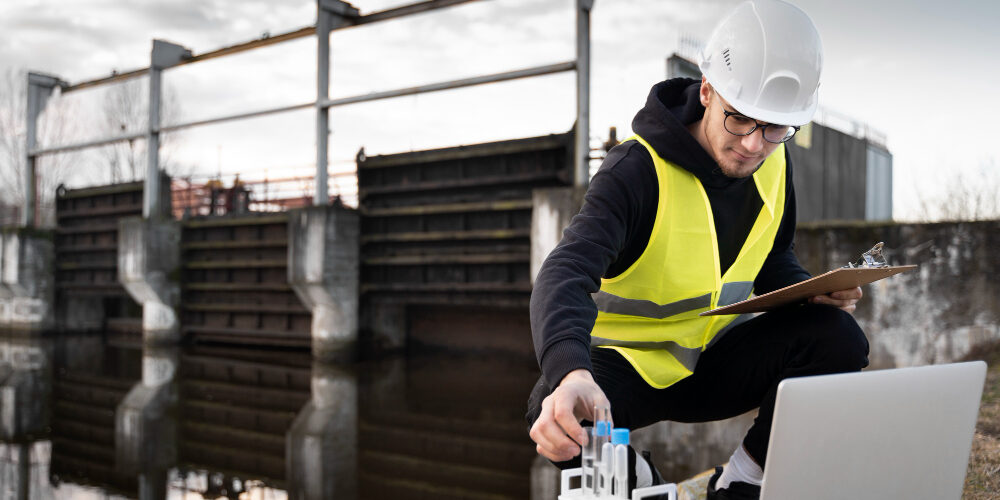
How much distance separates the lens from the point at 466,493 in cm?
387

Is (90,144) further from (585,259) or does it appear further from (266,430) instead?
(585,259)

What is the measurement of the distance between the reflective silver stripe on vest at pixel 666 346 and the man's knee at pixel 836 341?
0.91 feet

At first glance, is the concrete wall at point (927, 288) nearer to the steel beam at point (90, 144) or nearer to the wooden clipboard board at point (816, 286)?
the wooden clipboard board at point (816, 286)

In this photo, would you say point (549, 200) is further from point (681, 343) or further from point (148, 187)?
point (148, 187)

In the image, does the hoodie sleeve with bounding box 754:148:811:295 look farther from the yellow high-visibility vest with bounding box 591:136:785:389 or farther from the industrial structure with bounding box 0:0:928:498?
the industrial structure with bounding box 0:0:928:498

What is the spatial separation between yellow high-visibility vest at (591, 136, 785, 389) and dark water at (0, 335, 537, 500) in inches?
88.4

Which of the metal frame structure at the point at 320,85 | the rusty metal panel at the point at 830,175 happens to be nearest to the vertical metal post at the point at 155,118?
the metal frame structure at the point at 320,85

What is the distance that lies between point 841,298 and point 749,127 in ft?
1.52

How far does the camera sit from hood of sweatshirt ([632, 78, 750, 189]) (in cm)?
175

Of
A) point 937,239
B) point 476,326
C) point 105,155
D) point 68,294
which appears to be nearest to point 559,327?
point 937,239

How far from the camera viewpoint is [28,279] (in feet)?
45.7

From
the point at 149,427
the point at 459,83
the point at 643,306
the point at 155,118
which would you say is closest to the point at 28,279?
the point at 155,118

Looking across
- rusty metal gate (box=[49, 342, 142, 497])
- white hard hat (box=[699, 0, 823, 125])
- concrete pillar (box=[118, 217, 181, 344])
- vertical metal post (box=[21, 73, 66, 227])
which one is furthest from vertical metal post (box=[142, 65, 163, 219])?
white hard hat (box=[699, 0, 823, 125])

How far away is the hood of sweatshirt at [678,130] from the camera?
1749mm
